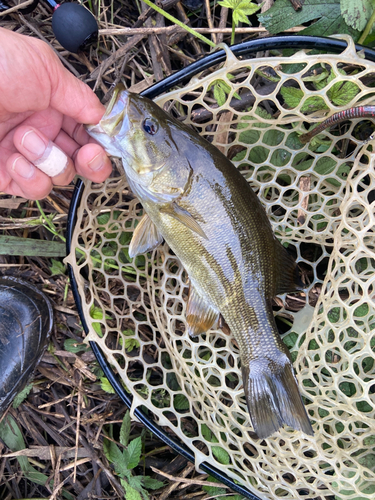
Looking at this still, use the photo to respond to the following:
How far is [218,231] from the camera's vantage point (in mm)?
1918

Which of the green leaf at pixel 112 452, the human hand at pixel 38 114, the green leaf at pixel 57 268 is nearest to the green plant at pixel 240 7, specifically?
the human hand at pixel 38 114

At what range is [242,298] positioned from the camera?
1993 millimetres

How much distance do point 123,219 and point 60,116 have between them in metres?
0.73

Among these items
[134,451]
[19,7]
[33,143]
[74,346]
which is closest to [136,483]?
[134,451]

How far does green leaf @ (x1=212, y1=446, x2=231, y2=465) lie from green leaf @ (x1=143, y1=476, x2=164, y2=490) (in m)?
0.47

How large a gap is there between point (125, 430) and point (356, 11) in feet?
9.52

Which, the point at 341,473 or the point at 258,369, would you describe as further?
the point at 341,473

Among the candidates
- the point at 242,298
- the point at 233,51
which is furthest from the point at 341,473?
the point at 233,51

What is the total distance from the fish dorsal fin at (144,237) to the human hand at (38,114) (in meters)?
0.34

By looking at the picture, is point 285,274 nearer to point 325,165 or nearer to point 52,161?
point 325,165

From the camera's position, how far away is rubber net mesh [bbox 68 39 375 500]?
2.05 m

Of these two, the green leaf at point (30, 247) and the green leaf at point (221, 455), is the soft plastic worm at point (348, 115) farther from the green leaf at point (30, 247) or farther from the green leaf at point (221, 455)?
the green leaf at point (221, 455)

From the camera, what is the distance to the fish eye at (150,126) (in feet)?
5.91

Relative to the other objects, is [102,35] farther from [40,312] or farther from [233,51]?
[40,312]
